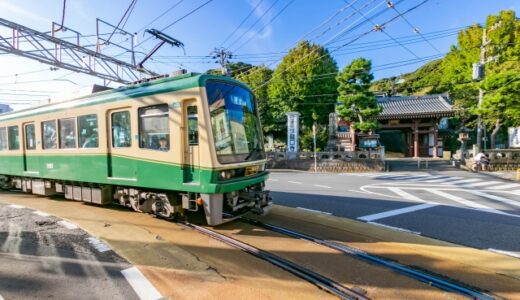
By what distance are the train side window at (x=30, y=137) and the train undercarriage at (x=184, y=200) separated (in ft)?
8.12

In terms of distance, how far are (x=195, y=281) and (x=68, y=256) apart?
221cm

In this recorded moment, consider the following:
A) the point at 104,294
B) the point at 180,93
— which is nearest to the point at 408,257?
the point at 104,294

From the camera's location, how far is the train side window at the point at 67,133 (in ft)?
22.4

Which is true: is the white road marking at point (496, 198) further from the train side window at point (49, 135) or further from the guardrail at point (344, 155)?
the train side window at point (49, 135)

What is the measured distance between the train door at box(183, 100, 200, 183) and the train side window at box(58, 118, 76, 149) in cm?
369

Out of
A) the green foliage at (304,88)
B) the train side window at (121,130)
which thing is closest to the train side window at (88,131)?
the train side window at (121,130)

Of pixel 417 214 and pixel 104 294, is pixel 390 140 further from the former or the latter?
pixel 104 294

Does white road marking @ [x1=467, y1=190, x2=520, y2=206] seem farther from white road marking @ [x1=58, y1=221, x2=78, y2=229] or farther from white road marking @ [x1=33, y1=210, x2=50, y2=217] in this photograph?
white road marking @ [x1=33, y1=210, x2=50, y2=217]

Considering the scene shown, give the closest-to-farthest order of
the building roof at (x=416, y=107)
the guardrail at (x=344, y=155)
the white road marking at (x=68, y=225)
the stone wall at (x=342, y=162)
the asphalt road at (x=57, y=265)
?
the asphalt road at (x=57, y=265)
the white road marking at (x=68, y=225)
the stone wall at (x=342, y=162)
the guardrail at (x=344, y=155)
the building roof at (x=416, y=107)

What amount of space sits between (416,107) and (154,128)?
2553cm

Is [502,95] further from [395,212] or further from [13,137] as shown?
[13,137]

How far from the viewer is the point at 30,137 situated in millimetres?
8344

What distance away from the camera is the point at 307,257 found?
409cm

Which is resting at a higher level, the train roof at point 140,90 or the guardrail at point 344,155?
the train roof at point 140,90
